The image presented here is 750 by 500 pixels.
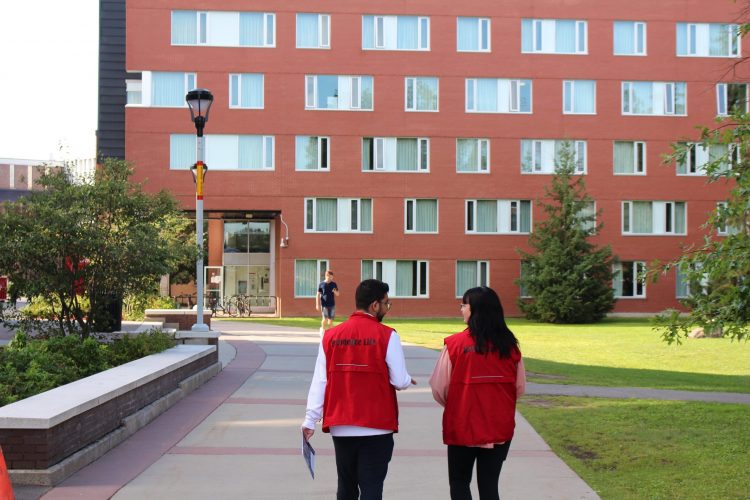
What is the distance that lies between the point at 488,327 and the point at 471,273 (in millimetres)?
36573

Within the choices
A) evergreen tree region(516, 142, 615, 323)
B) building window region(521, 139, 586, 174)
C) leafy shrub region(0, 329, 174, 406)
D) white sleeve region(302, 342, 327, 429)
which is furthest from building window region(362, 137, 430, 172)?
white sleeve region(302, 342, 327, 429)

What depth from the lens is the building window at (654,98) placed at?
140ft

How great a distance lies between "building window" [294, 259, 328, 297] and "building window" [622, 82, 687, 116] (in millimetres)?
16505

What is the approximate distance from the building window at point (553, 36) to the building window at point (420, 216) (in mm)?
8850

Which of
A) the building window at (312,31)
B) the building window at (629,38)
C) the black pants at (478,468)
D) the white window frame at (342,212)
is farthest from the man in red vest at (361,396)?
the building window at (629,38)

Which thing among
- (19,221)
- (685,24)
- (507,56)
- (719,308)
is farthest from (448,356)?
(685,24)

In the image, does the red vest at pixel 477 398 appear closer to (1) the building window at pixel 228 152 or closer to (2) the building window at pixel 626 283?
(1) the building window at pixel 228 152

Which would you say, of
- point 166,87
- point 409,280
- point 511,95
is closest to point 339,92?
point 166,87

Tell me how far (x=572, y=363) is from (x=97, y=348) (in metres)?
11.0

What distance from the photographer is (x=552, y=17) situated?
139ft

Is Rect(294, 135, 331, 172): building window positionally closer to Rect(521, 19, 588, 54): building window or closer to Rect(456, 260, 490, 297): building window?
Rect(456, 260, 490, 297): building window

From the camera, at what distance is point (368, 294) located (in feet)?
18.4

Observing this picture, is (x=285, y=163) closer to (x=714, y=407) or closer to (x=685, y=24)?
(x=685, y=24)

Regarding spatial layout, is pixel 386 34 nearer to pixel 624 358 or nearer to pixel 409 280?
pixel 409 280
